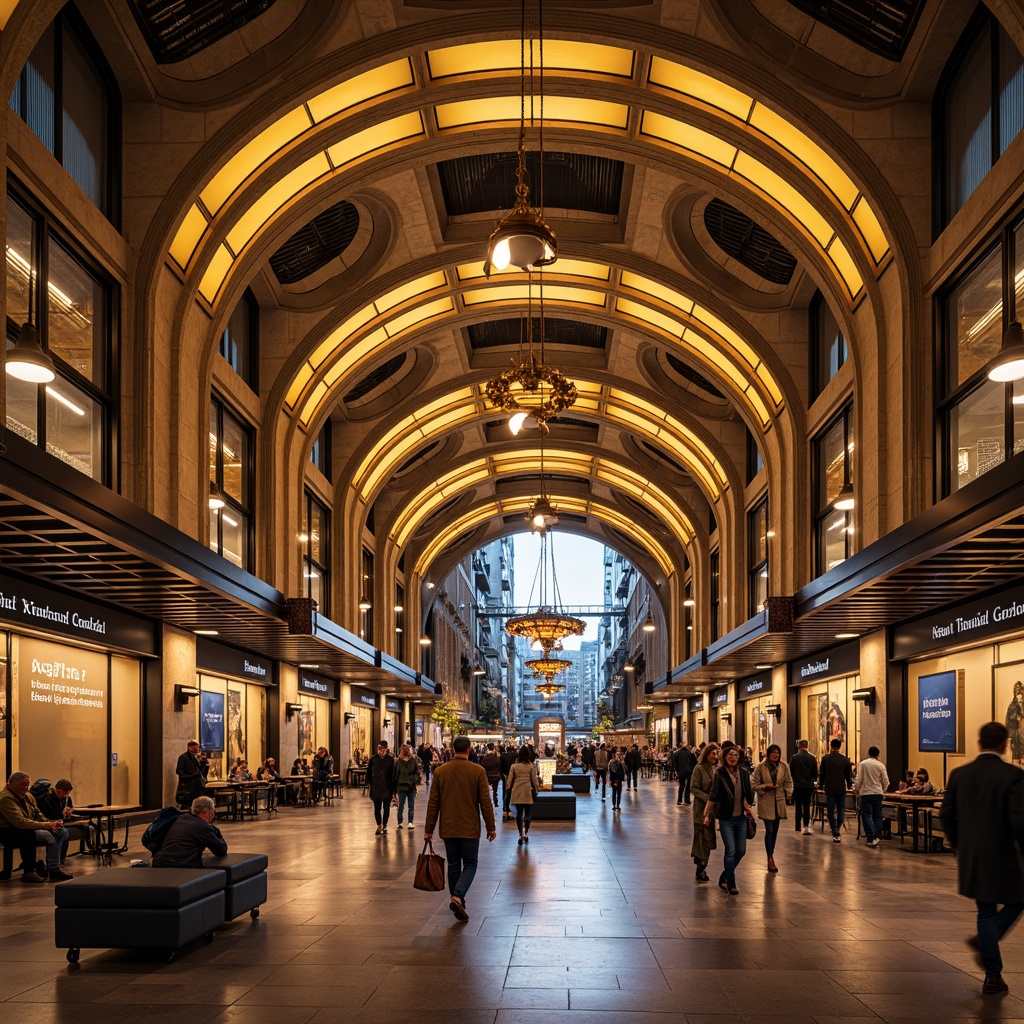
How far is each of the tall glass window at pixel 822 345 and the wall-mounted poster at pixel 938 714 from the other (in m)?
5.97

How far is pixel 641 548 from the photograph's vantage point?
47281 mm

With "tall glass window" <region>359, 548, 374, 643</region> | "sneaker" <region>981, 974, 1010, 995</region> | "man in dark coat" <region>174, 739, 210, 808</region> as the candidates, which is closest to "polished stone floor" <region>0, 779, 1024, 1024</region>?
"sneaker" <region>981, 974, 1010, 995</region>

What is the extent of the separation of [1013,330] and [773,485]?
15044 millimetres

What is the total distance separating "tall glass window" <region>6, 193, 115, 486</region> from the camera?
1151 centimetres

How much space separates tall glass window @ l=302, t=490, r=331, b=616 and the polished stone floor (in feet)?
47.5

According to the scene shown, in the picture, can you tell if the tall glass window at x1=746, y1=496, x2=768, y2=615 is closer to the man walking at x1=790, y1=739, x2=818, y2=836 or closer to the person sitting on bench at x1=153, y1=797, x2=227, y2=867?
the man walking at x1=790, y1=739, x2=818, y2=836

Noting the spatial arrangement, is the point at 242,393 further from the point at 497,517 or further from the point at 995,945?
the point at 497,517

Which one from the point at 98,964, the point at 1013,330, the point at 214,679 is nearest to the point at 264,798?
the point at 214,679

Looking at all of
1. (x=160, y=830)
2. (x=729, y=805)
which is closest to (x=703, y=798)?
(x=729, y=805)

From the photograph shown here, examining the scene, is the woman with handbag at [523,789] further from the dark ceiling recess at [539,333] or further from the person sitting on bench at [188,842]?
the dark ceiling recess at [539,333]

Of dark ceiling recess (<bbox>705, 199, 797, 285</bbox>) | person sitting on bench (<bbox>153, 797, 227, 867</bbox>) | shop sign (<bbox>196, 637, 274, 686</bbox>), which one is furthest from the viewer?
dark ceiling recess (<bbox>705, 199, 797, 285</bbox>)

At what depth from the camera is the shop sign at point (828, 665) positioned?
66.8ft

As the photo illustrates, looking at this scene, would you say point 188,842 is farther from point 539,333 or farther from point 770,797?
point 539,333

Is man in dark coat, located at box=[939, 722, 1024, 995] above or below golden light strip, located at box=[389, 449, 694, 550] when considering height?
below
